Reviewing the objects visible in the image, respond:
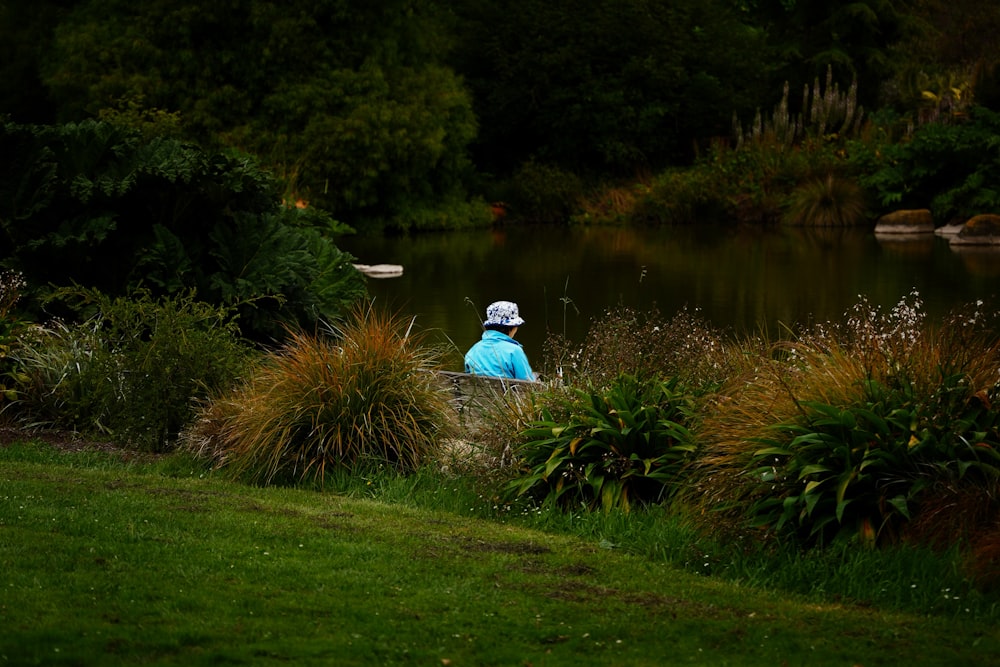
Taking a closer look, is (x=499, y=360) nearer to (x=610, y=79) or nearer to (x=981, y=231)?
(x=981, y=231)

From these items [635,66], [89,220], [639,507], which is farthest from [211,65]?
[639,507]

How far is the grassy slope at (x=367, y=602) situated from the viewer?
4723 millimetres

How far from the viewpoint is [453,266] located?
27.5 metres

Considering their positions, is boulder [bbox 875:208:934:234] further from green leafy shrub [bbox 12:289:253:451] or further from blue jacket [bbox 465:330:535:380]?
green leafy shrub [bbox 12:289:253:451]

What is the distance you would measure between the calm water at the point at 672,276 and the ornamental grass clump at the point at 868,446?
27.0 feet

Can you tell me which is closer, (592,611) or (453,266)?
(592,611)

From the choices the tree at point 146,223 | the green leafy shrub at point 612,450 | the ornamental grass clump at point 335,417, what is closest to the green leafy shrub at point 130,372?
the ornamental grass clump at point 335,417

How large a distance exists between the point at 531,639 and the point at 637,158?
131 ft

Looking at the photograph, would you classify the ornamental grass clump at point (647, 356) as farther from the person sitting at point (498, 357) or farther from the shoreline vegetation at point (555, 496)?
the person sitting at point (498, 357)

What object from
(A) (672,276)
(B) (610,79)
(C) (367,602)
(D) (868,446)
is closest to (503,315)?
(D) (868,446)

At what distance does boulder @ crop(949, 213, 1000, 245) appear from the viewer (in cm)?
3084

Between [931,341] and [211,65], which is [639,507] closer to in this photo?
[931,341]

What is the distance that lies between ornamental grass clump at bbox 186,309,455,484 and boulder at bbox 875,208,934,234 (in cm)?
2678

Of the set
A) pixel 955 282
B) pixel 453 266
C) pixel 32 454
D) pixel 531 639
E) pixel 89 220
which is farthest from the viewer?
pixel 453 266
